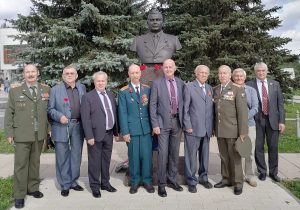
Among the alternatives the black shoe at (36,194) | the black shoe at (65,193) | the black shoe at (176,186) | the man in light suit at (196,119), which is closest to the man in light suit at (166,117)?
the man in light suit at (196,119)

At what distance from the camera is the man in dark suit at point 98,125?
5.13 meters

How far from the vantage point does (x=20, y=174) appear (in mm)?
5023

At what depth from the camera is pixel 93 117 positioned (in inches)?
203

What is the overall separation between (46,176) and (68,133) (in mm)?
1725

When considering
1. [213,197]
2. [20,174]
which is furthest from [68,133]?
[213,197]

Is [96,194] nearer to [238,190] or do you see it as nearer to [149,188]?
[149,188]

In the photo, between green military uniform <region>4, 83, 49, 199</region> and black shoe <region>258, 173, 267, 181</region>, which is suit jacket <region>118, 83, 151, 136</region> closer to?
green military uniform <region>4, 83, 49, 199</region>

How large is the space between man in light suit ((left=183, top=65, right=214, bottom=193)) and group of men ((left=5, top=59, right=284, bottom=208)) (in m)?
0.01

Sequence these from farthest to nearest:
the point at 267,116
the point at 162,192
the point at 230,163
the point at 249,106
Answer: the point at 267,116 < the point at 249,106 < the point at 230,163 < the point at 162,192

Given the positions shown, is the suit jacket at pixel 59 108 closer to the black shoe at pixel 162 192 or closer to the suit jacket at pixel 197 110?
the black shoe at pixel 162 192

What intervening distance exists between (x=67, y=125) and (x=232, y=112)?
7.90ft

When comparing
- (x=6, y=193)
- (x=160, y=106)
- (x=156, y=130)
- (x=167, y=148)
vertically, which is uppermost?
(x=160, y=106)

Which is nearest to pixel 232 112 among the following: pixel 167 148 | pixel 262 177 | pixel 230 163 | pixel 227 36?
pixel 230 163

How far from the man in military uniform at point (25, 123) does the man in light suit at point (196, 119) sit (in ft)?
6.78
